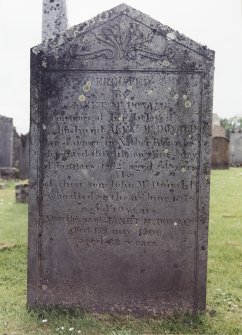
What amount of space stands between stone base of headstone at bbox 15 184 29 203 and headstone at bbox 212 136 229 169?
58.2ft

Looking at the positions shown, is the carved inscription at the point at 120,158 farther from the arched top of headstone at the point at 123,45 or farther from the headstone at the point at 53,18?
the headstone at the point at 53,18

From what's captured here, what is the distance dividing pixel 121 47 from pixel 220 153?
78.3 feet

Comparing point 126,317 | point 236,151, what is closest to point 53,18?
point 126,317

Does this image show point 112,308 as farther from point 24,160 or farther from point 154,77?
point 24,160

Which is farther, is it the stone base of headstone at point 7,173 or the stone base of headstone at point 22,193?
the stone base of headstone at point 7,173

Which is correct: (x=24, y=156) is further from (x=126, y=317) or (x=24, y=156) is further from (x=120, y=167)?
(x=126, y=317)

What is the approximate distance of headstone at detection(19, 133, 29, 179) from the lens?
60.8 feet

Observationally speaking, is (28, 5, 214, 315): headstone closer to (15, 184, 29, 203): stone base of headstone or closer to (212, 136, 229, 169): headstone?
(15, 184, 29, 203): stone base of headstone

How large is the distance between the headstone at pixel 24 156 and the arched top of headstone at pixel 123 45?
46.6 feet

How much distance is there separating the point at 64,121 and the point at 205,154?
1.42 metres

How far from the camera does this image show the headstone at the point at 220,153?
27.4m

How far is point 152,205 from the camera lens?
15.1 feet

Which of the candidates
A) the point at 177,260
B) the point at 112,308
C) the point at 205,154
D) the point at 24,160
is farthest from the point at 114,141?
the point at 24,160

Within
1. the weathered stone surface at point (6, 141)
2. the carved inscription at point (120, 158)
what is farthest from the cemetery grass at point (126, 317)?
the weathered stone surface at point (6, 141)
